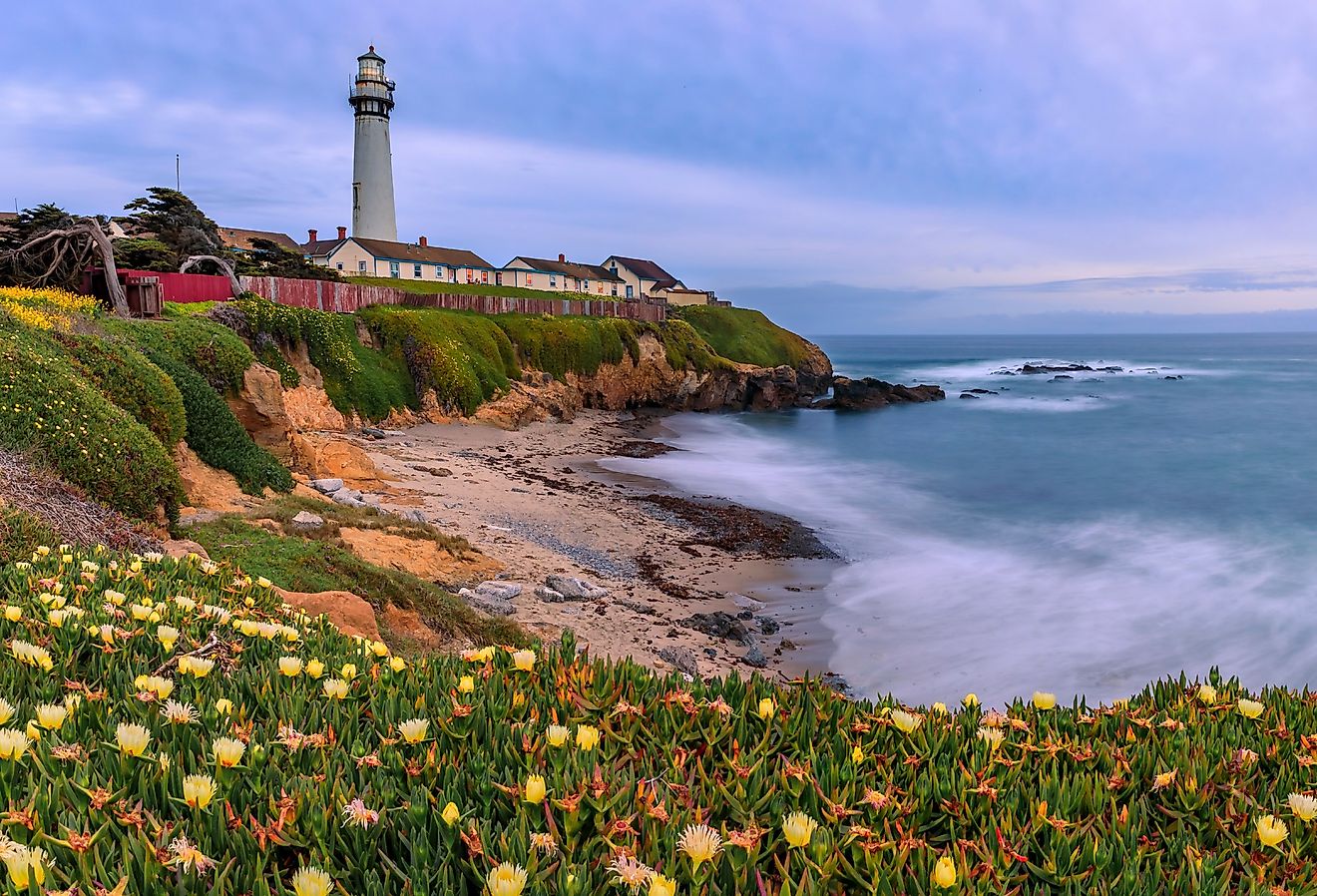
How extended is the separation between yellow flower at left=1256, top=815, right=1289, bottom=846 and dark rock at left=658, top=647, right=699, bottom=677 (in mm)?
8897

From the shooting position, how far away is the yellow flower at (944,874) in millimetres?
2203

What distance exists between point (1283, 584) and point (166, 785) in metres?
22.6

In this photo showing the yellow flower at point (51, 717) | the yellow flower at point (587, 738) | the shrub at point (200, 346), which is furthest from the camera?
the shrub at point (200, 346)

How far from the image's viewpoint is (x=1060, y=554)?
21312 mm

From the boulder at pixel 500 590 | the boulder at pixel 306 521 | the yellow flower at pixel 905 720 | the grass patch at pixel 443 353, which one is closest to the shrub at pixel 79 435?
the boulder at pixel 306 521

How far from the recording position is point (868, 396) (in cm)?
5812

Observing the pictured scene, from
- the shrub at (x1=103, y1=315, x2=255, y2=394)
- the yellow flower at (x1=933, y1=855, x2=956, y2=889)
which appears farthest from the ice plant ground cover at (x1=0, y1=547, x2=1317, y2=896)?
the shrub at (x1=103, y1=315, x2=255, y2=394)

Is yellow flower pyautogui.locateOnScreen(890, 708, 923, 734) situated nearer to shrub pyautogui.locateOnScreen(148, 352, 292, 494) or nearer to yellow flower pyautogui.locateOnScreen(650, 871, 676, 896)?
yellow flower pyautogui.locateOnScreen(650, 871, 676, 896)

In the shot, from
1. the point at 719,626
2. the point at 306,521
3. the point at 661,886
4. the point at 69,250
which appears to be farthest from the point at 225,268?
the point at 661,886

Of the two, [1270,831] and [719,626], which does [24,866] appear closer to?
[1270,831]

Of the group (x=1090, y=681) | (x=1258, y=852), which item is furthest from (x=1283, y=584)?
(x=1258, y=852)

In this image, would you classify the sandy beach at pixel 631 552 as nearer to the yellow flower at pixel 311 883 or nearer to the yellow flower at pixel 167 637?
the yellow flower at pixel 167 637

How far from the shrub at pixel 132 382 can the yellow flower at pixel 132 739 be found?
1174cm

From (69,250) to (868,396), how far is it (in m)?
46.7
